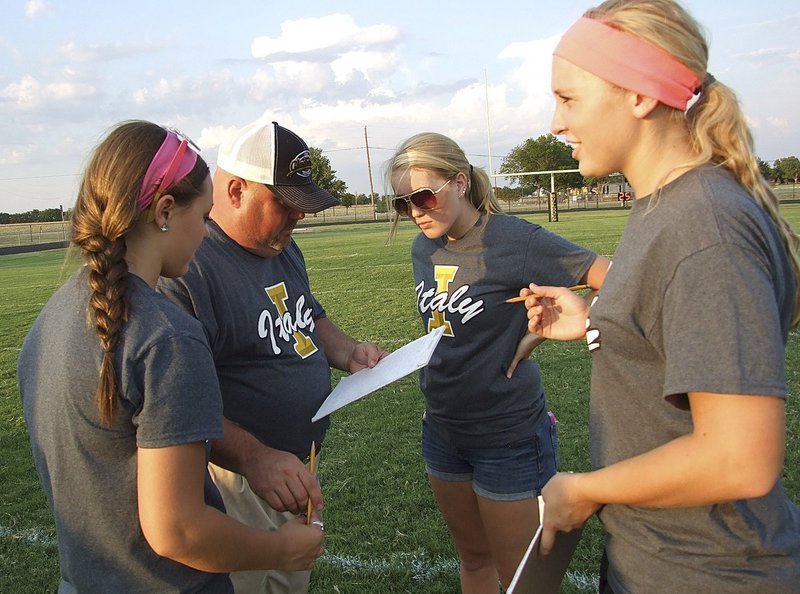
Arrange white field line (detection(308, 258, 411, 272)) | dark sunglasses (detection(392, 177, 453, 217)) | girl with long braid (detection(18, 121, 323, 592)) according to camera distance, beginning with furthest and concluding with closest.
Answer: white field line (detection(308, 258, 411, 272))
dark sunglasses (detection(392, 177, 453, 217))
girl with long braid (detection(18, 121, 323, 592))

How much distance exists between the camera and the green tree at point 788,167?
79188 millimetres

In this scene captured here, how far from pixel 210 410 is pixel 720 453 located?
3.48ft

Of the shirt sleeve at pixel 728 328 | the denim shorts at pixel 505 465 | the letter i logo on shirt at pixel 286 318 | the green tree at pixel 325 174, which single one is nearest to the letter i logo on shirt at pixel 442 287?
the denim shorts at pixel 505 465

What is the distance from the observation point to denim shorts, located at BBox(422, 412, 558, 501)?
9.81ft

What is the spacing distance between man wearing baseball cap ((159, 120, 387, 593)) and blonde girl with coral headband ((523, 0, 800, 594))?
1155mm

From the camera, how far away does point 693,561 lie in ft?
4.90

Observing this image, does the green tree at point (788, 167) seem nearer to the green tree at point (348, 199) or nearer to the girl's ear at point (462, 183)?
the green tree at point (348, 199)

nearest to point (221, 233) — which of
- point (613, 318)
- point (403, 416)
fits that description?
point (613, 318)

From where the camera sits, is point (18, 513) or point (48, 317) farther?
point (18, 513)

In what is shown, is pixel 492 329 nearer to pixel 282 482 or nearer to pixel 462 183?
pixel 462 183

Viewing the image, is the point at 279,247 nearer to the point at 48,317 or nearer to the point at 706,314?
the point at 48,317

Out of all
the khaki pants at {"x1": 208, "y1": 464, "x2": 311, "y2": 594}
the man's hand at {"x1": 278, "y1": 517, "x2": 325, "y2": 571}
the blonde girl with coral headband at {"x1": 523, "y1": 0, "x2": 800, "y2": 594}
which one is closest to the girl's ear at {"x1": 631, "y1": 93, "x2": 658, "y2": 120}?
the blonde girl with coral headband at {"x1": 523, "y1": 0, "x2": 800, "y2": 594}

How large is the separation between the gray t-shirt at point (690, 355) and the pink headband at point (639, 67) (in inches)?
7.0

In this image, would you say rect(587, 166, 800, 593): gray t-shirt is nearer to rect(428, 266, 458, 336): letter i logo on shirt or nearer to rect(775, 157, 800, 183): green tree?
rect(428, 266, 458, 336): letter i logo on shirt
